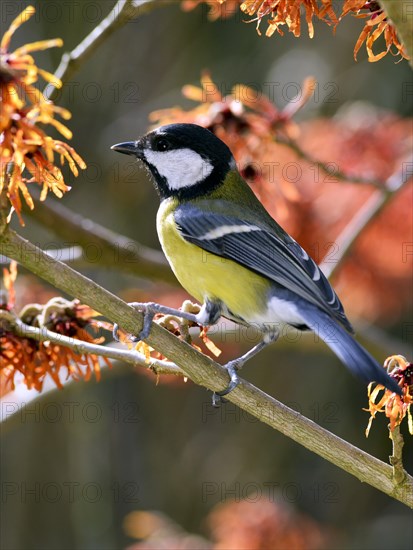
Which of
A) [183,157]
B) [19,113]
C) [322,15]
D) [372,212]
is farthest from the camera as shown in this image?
[372,212]

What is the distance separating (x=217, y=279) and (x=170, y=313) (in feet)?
1.41

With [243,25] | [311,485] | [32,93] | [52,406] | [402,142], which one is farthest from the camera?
[243,25]

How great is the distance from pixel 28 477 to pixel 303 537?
6.28 ft

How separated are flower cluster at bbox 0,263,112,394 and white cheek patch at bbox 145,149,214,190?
806mm

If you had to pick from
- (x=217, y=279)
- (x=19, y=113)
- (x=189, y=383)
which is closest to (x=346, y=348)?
(x=217, y=279)

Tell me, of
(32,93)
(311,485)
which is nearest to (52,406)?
(311,485)

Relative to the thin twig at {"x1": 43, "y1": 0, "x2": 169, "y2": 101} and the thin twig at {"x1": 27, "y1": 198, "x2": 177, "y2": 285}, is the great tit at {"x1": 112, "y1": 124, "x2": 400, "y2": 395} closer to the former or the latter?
the thin twig at {"x1": 43, "y1": 0, "x2": 169, "y2": 101}

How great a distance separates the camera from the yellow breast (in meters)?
2.98

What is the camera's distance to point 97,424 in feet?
17.4

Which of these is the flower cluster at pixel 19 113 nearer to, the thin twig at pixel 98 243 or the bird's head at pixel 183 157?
the bird's head at pixel 183 157

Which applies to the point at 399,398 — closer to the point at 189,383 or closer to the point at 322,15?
the point at 322,15

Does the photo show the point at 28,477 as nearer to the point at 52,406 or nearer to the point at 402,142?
the point at 52,406

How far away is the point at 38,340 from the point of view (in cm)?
Answer: 262

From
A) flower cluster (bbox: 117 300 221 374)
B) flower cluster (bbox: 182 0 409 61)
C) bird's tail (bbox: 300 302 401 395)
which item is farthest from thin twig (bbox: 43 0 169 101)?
bird's tail (bbox: 300 302 401 395)
